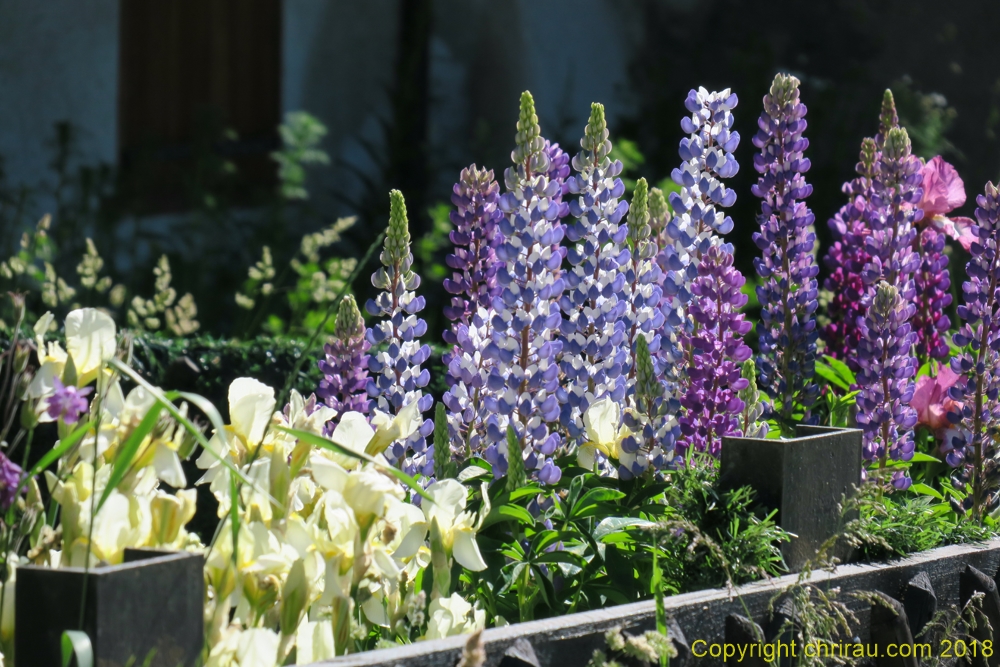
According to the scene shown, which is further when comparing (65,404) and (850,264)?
(850,264)

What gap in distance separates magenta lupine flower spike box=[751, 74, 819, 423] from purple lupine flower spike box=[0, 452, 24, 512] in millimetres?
1264

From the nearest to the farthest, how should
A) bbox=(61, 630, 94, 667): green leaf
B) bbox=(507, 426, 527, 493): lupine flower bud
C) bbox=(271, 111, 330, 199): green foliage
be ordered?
bbox=(61, 630, 94, 667): green leaf
bbox=(507, 426, 527, 493): lupine flower bud
bbox=(271, 111, 330, 199): green foliage

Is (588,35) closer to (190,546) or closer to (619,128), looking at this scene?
(619,128)

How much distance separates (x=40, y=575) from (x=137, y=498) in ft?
0.48

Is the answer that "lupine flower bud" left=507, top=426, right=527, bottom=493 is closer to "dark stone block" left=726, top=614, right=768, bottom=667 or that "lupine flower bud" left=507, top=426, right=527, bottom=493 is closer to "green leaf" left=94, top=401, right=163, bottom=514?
"dark stone block" left=726, top=614, right=768, bottom=667

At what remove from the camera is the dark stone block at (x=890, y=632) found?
1.63 m

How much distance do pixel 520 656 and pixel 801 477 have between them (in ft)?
1.88

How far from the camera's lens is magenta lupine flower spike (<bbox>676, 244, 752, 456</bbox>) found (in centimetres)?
175

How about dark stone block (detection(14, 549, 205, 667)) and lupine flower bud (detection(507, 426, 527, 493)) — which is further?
lupine flower bud (detection(507, 426, 527, 493))

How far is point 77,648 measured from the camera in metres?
0.97

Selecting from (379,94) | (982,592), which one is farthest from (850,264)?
(379,94)

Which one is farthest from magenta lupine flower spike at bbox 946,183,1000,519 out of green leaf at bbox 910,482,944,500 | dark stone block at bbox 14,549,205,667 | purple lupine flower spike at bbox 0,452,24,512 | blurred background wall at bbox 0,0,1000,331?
blurred background wall at bbox 0,0,1000,331

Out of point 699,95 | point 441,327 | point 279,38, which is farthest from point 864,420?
point 279,38

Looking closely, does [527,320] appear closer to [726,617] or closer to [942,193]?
[726,617]
